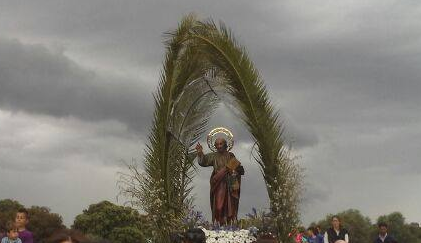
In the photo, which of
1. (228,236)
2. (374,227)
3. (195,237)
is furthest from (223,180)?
(374,227)

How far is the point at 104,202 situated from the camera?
221ft

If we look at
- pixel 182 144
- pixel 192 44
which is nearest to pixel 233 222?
pixel 182 144

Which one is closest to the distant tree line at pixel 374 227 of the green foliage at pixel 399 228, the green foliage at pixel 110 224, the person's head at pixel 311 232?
the green foliage at pixel 399 228

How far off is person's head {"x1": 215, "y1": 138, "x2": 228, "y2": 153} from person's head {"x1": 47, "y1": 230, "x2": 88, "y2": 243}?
1454 centimetres

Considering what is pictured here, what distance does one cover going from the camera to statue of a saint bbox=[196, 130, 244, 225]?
19547mm

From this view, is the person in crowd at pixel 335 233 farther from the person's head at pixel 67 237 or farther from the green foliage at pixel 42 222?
the green foliage at pixel 42 222

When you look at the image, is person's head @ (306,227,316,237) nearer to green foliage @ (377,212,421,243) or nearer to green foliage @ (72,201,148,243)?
green foliage @ (72,201,148,243)

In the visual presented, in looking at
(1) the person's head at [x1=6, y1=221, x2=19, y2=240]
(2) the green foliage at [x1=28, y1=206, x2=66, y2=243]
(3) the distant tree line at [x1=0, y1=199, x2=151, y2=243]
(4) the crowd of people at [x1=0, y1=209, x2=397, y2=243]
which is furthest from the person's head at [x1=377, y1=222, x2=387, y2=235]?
(2) the green foliage at [x1=28, y1=206, x2=66, y2=243]

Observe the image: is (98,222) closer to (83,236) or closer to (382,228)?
(382,228)

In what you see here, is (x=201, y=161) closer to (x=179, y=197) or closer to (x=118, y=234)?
(x=179, y=197)

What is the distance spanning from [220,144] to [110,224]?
Result: 4534 centimetres

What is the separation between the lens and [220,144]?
19.8 metres

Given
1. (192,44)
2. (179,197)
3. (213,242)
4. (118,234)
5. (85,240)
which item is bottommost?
(85,240)

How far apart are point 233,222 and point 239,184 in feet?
4.65
